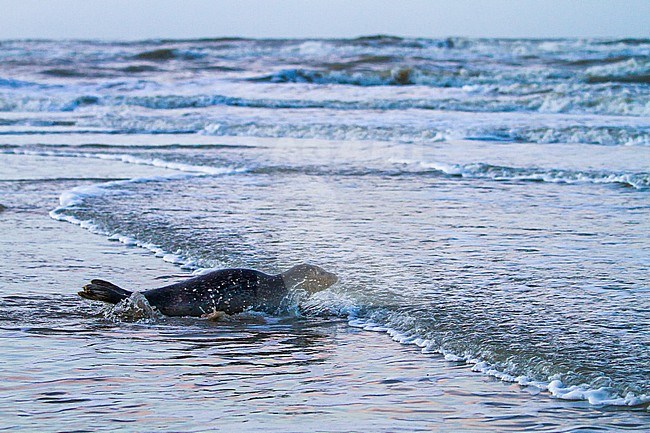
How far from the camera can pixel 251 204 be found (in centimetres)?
910

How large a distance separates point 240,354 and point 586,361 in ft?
5.00

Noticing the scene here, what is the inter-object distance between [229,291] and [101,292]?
0.67 metres

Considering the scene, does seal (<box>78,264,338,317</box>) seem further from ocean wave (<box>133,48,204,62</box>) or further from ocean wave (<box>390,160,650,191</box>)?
ocean wave (<box>133,48,204,62</box>)

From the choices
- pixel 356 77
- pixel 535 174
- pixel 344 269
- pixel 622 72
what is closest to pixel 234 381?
pixel 344 269

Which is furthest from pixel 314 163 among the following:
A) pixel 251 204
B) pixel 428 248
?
pixel 428 248

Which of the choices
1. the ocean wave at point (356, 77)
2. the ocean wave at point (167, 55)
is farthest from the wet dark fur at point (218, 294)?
the ocean wave at point (167, 55)

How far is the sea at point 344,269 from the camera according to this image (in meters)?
4.13

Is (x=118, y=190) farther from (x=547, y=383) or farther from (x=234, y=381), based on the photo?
(x=547, y=383)

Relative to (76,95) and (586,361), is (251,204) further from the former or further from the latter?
(76,95)

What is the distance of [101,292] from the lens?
18.1 feet

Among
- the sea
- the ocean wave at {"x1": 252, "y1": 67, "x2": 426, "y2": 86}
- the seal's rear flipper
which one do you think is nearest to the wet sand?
the sea

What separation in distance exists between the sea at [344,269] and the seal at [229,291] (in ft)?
0.25

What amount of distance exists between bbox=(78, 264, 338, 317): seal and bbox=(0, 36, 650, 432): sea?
8 centimetres

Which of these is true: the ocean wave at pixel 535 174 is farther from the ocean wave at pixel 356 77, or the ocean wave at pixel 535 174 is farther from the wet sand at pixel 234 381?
the ocean wave at pixel 356 77
